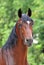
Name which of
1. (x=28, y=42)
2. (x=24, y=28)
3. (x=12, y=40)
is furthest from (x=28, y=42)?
(x=12, y=40)

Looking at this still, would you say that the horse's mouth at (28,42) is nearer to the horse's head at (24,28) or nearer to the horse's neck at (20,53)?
the horse's head at (24,28)

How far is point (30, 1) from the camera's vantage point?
360 inches

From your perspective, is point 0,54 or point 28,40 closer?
point 28,40

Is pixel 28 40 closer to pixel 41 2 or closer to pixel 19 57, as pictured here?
pixel 19 57

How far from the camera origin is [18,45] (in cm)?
503

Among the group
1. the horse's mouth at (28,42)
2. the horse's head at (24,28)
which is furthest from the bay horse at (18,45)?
the horse's mouth at (28,42)

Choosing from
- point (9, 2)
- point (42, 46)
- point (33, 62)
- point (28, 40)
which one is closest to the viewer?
point (28, 40)

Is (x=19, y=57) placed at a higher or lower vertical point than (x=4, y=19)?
lower

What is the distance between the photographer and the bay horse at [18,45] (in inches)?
192

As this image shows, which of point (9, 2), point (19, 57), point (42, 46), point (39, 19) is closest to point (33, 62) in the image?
point (42, 46)

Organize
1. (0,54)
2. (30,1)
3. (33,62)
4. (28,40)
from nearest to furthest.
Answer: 1. (28,40)
2. (0,54)
3. (33,62)
4. (30,1)

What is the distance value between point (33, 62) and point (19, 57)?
2.19m

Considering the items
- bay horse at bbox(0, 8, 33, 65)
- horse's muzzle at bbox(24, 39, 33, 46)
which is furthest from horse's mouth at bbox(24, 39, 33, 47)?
bay horse at bbox(0, 8, 33, 65)

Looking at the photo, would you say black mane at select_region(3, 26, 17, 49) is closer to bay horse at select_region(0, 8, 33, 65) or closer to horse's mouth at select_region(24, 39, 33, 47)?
bay horse at select_region(0, 8, 33, 65)
